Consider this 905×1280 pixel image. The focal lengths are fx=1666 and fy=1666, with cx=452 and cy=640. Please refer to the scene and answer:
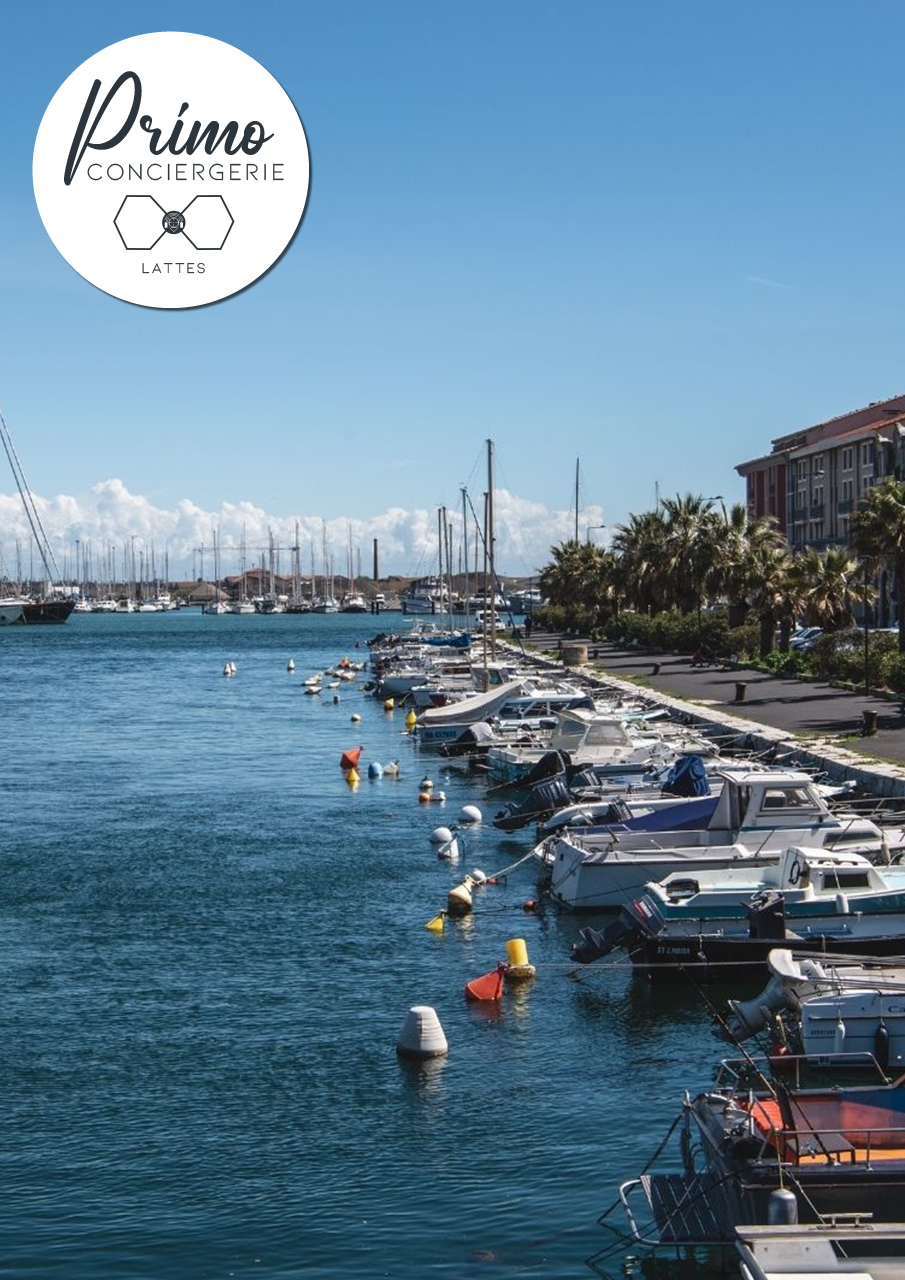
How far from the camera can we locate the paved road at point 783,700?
5259cm

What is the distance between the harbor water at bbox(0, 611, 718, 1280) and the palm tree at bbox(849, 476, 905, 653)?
24.4 meters

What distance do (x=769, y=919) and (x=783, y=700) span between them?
122 ft

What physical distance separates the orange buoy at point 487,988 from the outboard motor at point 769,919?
14.6 feet

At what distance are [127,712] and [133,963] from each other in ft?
207

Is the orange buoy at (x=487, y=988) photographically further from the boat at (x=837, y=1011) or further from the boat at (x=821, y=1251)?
the boat at (x=821, y=1251)

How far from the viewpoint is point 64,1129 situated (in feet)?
74.1

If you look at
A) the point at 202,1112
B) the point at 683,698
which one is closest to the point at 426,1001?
the point at 202,1112

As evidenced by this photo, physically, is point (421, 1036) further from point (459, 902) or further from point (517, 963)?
point (459, 902)

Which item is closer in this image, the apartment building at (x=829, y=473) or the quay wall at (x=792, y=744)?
the quay wall at (x=792, y=744)

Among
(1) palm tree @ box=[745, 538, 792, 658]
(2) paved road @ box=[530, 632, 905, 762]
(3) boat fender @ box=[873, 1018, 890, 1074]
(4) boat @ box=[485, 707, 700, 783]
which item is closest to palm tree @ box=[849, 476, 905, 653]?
(2) paved road @ box=[530, 632, 905, 762]

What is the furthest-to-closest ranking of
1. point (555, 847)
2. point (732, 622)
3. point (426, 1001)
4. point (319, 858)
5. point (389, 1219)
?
point (732, 622) → point (319, 858) → point (555, 847) → point (426, 1001) → point (389, 1219)

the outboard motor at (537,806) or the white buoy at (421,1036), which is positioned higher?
the outboard motor at (537,806)

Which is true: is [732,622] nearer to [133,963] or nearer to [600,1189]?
[133,963]

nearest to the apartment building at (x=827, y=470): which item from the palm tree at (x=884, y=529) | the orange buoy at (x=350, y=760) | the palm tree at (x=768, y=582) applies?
the palm tree at (x=768, y=582)
